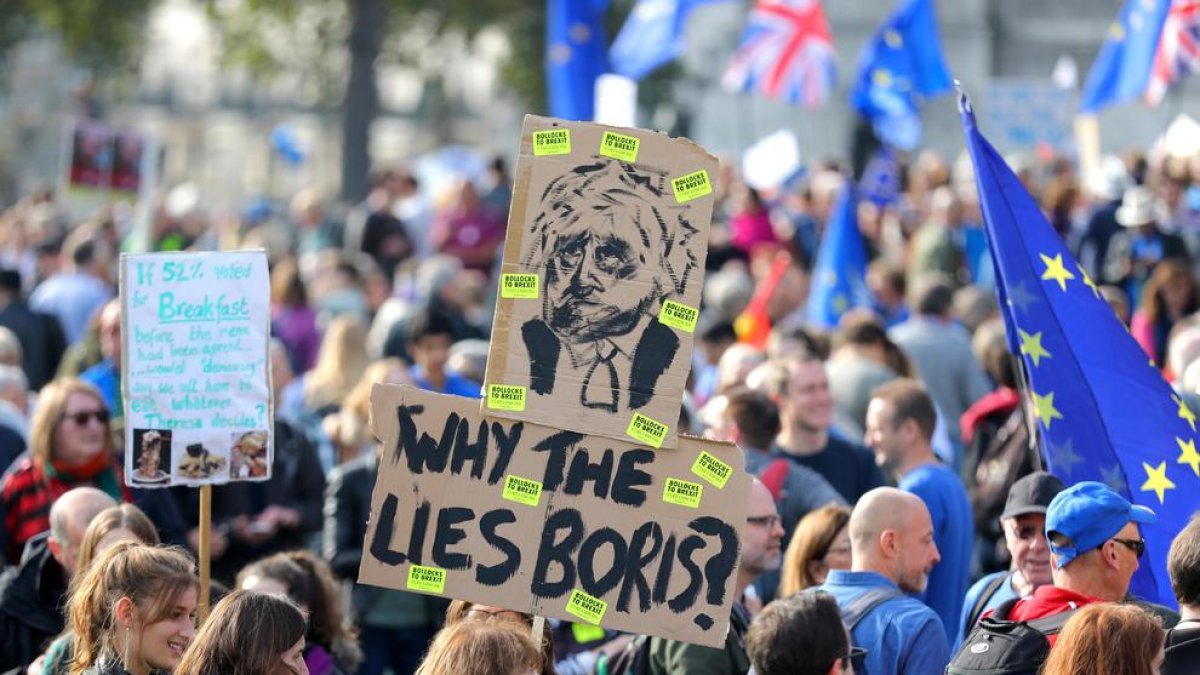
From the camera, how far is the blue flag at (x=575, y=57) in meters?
16.6

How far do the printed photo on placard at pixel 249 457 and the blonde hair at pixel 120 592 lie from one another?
1159mm

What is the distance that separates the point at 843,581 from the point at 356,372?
5609 mm

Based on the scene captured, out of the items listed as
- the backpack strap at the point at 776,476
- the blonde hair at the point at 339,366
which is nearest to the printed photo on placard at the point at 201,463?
the backpack strap at the point at 776,476

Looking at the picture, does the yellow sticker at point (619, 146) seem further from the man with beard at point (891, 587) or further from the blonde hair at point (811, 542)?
the blonde hair at point (811, 542)

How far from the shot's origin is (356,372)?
11.6 m

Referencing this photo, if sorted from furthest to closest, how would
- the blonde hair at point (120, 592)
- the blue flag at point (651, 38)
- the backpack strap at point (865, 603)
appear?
the blue flag at point (651, 38) < the backpack strap at point (865, 603) < the blonde hair at point (120, 592)

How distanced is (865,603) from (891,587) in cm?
17

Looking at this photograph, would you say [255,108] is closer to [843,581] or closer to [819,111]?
[819,111]

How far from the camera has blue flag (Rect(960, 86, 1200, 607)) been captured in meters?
6.94

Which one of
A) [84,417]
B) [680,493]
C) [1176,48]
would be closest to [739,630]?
[680,493]

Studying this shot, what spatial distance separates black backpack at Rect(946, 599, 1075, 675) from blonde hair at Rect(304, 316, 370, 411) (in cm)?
633

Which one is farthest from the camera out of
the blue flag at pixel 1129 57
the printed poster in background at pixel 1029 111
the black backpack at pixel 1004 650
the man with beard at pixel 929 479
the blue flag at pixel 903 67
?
the printed poster in background at pixel 1029 111

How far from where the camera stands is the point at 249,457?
7.10 m

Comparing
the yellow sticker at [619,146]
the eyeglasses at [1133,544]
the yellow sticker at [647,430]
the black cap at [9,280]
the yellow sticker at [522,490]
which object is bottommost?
the eyeglasses at [1133,544]
